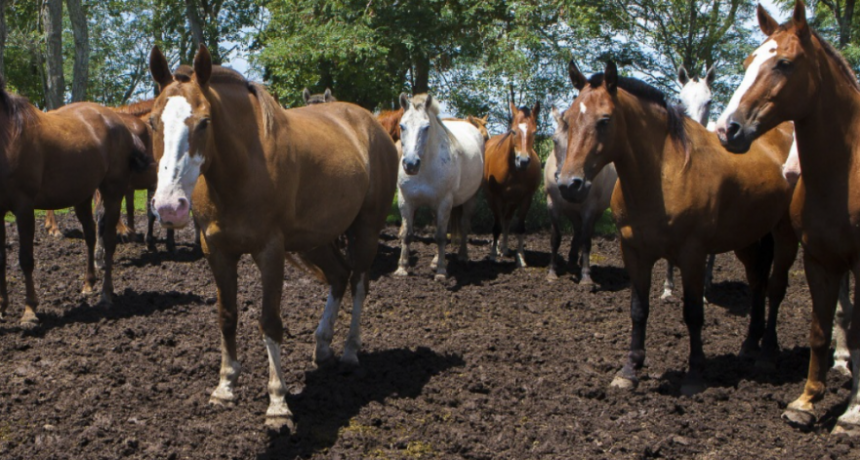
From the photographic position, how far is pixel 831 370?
5.73m

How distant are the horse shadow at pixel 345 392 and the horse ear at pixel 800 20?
10.3 feet

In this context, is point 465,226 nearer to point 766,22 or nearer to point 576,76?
point 576,76

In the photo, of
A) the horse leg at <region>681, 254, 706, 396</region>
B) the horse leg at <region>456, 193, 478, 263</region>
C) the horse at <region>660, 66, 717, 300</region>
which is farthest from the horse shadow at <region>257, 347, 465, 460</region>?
the horse leg at <region>456, 193, 478, 263</region>

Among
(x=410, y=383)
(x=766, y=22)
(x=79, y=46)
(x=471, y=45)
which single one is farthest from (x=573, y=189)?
(x=79, y=46)

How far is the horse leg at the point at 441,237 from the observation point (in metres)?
9.85

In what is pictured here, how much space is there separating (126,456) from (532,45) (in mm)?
12559

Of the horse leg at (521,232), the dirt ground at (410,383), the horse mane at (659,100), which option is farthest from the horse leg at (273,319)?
the horse leg at (521,232)

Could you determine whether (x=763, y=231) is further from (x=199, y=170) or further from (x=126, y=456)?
(x=126, y=456)

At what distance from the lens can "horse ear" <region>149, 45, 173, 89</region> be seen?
4.26 m

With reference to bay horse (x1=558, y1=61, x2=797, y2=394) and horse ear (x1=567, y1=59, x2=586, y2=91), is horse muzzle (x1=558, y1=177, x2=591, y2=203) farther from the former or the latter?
horse ear (x1=567, y1=59, x2=586, y2=91)

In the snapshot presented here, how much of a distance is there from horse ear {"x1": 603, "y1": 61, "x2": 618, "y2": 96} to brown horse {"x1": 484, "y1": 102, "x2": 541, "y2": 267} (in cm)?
533

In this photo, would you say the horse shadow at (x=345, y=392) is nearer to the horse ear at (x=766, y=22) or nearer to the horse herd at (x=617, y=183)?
the horse herd at (x=617, y=183)

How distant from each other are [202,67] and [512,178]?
7381 millimetres

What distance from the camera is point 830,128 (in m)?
4.50
